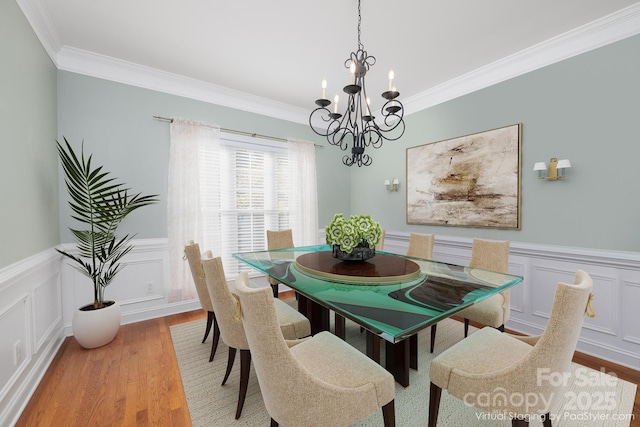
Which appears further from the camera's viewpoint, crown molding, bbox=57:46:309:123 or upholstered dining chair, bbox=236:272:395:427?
crown molding, bbox=57:46:309:123

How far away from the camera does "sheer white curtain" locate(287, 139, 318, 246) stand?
405 cm

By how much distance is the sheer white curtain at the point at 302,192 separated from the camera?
13.3 ft

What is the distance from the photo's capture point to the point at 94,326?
2.32m

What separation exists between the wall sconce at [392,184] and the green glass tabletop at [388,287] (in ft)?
6.04

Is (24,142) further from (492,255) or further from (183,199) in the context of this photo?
(492,255)

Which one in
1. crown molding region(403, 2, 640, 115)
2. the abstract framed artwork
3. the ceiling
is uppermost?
the ceiling

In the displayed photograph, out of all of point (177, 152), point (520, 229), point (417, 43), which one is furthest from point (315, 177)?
point (520, 229)

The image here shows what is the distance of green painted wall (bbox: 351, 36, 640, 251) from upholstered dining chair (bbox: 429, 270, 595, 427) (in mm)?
1686

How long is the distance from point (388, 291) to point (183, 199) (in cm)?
270

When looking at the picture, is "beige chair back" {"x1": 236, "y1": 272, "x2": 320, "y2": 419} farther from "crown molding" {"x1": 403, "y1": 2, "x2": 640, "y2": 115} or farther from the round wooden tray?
"crown molding" {"x1": 403, "y1": 2, "x2": 640, "y2": 115}

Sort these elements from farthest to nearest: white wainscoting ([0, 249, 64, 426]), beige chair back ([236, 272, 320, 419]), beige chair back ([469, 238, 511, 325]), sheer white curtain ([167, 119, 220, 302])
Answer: sheer white curtain ([167, 119, 220, 302])
beige chair back ([469, 238, 511, 325])
white wainscoting ([0, 249, 64, 426])
beige chair back ([236, 272, 320, 419])

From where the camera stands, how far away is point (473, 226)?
10.0ft

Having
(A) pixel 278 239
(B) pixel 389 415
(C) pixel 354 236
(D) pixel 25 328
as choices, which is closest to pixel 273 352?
(B) pixel 389 415

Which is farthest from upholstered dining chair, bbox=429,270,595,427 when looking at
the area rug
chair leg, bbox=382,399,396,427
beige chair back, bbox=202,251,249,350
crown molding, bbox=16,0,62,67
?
crown molding, bbox=16,0,62,67
